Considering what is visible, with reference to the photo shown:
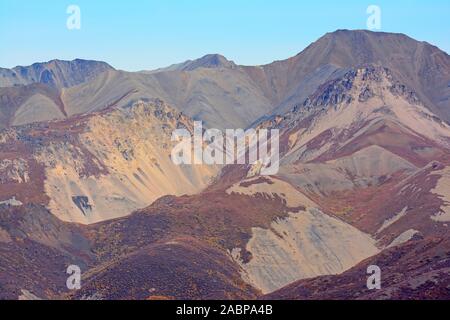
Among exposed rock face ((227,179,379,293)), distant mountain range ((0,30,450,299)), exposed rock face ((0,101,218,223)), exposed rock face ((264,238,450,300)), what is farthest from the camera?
exposed rock face ((0,101,218,223))

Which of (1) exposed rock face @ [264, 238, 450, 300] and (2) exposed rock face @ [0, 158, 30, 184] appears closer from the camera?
(1) exposed rock face @ [264, 238, 450, 300]

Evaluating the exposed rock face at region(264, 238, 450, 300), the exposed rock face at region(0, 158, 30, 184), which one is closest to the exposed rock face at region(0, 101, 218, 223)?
the exposed rock face at region(0, 158, 30, 184)

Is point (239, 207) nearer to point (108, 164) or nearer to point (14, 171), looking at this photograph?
point (14, 171)

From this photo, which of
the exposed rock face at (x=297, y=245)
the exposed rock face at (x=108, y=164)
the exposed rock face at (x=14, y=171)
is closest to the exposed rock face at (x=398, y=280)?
the exposed rock face at (x=297, y=245)

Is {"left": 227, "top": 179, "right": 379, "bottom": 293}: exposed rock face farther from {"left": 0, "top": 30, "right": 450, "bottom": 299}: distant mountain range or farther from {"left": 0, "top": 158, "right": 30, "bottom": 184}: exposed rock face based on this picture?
{"left": 0, "top": 158, "right": 30, "bottom": 184}: exposed rock face

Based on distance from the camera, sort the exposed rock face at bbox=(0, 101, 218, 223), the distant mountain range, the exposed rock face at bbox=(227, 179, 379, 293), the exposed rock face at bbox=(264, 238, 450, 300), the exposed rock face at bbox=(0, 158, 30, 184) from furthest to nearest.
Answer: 1. the exposed rock face at bbox=(0, 101, 218, 223)
2. the exposed rock face at bbox=(0, 158, 30, 184)
3. the exposed rock face at bbox=(227, 179, 379, 293)
4. the distant mountain range
5. the exposed rock face at bbox=(264, 238, 450, 300)

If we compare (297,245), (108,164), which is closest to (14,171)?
(108,164)

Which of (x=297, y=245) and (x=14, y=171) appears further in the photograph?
(x=14, y=171)

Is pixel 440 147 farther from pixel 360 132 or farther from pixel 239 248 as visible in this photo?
pixel 239 248
